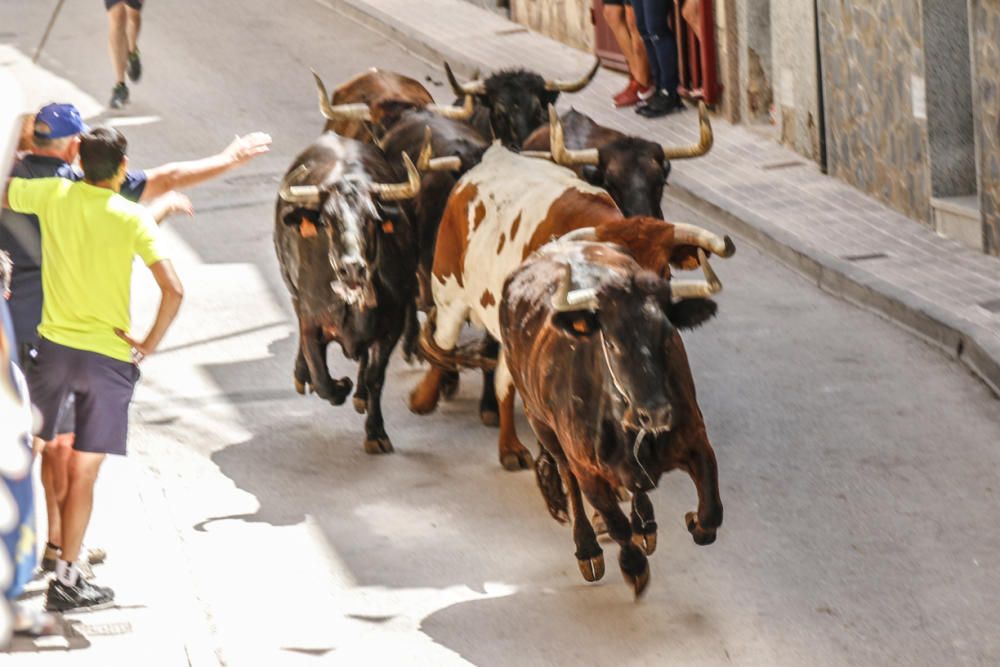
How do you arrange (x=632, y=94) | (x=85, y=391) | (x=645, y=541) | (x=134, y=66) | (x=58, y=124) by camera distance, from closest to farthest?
1. (x=85, y=391)
2. (x=645, y=541)
3. (x=58, y=124)
4. (x=632, y=94)
5. (x=134, y=66)

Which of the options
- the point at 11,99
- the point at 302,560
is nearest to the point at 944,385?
the point at 302,560

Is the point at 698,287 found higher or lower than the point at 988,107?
higher

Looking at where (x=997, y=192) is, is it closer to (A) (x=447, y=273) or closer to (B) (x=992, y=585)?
(A) (x=447, y=273)

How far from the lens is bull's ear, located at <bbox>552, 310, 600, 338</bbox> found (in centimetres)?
766

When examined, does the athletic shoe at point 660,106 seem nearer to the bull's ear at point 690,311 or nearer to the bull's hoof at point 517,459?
the bull's hoof at point 517,459

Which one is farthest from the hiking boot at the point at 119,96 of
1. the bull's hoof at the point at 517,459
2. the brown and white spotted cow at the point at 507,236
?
the bull's hoof at the point at 517,459

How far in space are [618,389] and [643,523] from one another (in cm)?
73

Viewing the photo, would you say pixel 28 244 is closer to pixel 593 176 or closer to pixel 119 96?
pixel 593 176

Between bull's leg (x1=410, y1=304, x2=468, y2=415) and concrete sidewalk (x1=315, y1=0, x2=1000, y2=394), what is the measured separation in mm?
3164

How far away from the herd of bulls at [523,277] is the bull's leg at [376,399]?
0.01 meters

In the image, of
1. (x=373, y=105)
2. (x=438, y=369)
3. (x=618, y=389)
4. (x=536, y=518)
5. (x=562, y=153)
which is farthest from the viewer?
(x=373, y=105)

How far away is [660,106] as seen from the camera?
18.1m

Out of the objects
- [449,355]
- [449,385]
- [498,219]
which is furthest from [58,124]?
[449,385]

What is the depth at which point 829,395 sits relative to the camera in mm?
10906
